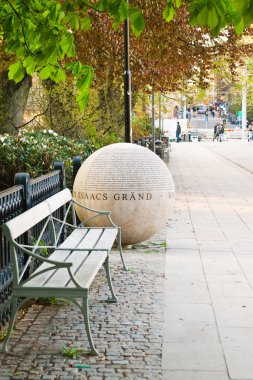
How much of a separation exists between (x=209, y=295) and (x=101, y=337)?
1.68 meters

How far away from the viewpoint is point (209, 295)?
6875 millimetres

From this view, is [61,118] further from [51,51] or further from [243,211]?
[51,51]

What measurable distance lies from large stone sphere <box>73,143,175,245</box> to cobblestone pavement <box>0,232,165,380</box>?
1.53m

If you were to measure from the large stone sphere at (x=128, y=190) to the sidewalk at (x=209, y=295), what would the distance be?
0.59 metres

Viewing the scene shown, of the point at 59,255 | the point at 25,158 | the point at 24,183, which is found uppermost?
the point at 24,183

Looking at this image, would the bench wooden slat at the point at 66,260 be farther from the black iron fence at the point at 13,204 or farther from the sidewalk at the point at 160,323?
the sidewalk at the point at 160,323

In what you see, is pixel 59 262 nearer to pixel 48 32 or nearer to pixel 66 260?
pixel 66 260

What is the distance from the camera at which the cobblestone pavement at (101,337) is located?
4738 mm

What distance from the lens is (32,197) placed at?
7.19m

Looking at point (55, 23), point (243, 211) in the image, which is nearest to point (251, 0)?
point (55, 23)

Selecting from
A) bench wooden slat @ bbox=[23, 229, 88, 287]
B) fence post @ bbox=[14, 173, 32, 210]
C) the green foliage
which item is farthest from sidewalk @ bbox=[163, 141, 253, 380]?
the green foliage

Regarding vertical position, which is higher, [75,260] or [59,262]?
[59,262]

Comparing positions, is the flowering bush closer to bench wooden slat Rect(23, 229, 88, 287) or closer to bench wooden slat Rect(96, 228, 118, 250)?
bench wooden slat Rect(23, 229, 88, 287)

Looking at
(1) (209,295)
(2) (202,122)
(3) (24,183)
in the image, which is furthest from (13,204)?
(2) (202,122)
